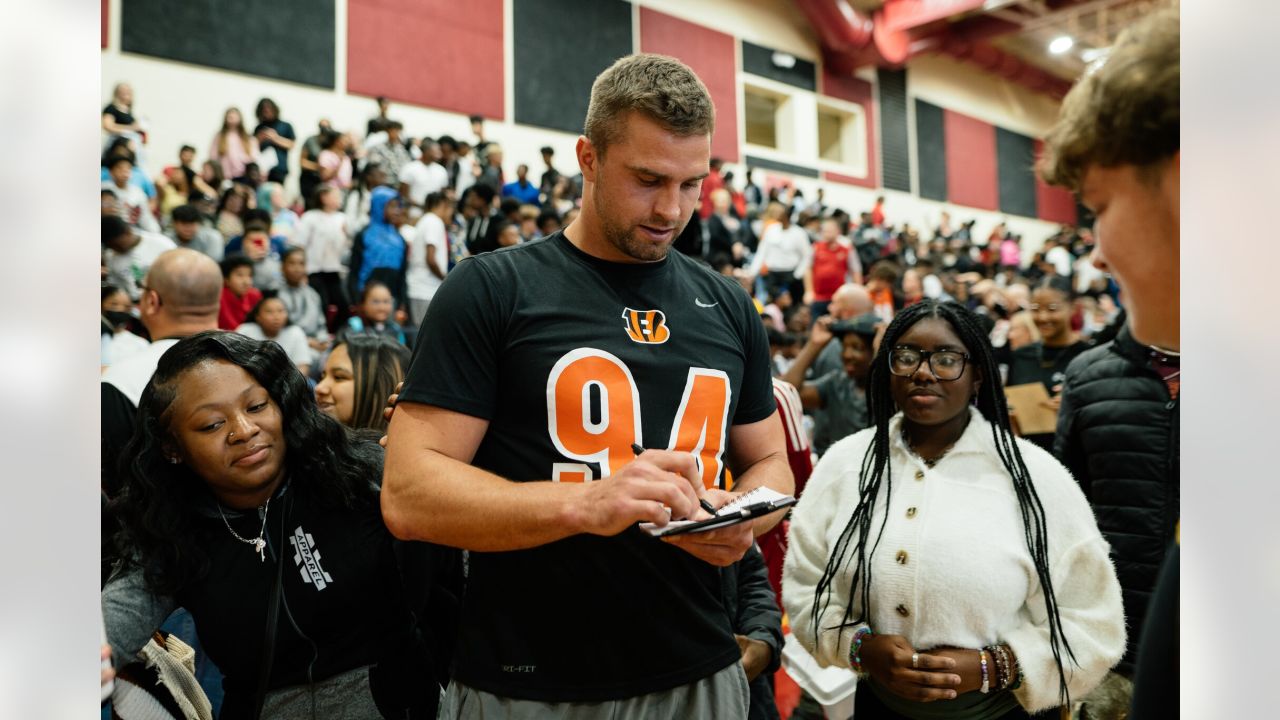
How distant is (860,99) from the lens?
16281 mm

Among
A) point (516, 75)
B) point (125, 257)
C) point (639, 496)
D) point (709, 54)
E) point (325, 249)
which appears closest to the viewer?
point (639, 496)

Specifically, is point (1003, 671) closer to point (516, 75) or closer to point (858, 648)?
point (858, 648)

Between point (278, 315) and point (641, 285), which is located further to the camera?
point (278, 315)

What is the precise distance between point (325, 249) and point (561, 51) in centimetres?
534

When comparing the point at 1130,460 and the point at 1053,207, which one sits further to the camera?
the point at 1053,207

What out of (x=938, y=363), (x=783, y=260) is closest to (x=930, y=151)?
(x=783, y=260)

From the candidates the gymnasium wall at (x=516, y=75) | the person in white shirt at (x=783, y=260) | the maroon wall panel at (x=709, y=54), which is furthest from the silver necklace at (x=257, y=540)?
the maroon wall panel at (x=709, y=54)

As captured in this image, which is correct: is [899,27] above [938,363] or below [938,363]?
above

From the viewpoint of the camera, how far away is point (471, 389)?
1.39 meters

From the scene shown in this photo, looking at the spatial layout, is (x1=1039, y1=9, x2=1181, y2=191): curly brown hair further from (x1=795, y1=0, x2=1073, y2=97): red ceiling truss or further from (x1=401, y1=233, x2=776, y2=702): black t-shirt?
(x1=795, y1=0, x2=1073, y2=97): red ceiling truss

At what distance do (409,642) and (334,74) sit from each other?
970 centimetres
